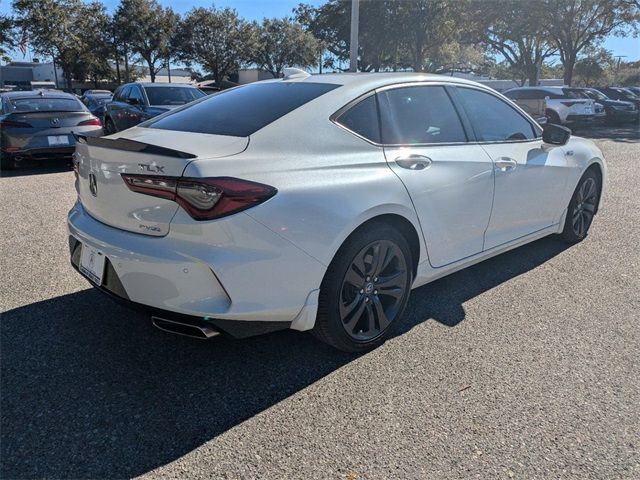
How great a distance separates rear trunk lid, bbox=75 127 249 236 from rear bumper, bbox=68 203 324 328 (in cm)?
9

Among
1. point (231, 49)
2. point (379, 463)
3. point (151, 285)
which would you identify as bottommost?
point (379, 463)

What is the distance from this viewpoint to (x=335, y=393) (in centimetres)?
266

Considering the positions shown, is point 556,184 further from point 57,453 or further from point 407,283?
point 57,453

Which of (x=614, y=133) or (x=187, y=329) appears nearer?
(x=187, y=329)

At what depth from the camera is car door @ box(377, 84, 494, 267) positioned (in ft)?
10.2

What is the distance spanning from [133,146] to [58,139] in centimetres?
712

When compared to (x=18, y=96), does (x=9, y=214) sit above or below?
below

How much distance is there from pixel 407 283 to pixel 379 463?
1.26 meters

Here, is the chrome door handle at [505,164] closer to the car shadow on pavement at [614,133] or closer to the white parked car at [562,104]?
the car shadow on pavement at [614,133]

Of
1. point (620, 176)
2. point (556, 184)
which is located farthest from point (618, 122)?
point (556, 184)

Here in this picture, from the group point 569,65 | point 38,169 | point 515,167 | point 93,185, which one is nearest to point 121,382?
point 93,185

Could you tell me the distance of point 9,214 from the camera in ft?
19.6

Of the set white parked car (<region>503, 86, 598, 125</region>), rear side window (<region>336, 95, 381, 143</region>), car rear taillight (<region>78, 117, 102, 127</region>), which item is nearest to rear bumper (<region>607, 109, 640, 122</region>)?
white parked car (<region>503, 86, 598, 125</region>)

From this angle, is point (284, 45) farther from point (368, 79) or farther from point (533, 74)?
point (368, 79)
